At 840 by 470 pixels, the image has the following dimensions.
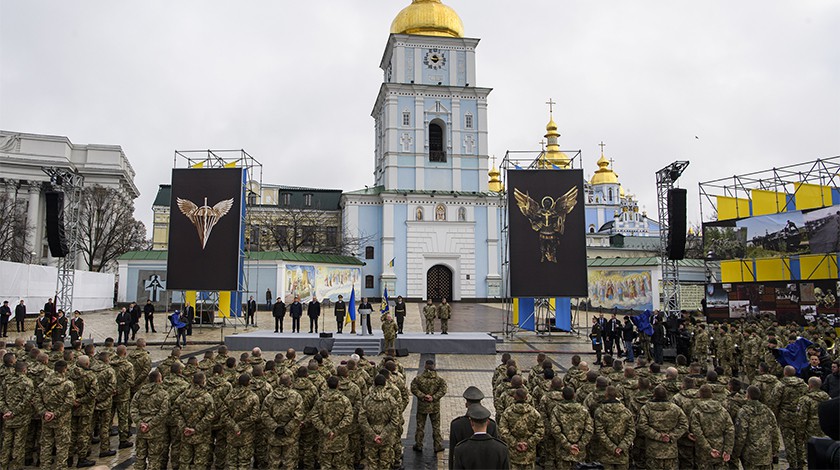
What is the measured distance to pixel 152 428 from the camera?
7188 mm

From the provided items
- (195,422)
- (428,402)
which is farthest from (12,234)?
(428,402)

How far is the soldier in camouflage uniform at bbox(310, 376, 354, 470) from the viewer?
23.6ft

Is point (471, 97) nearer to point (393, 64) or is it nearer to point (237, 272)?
point (393, 64)

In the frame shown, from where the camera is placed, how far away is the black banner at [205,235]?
22.1 metres

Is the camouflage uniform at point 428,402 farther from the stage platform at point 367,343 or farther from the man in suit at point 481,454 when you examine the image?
the stage platform at point 367,343

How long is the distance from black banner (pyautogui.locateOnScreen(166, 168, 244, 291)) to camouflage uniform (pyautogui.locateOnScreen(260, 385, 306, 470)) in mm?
15302

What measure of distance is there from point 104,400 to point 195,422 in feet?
7.61

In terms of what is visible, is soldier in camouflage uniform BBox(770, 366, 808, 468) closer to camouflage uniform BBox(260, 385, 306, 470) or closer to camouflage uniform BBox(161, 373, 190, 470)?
camouflage uniform BBox(260, 385, 306, 470)

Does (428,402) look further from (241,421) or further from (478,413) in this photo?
(478,413)

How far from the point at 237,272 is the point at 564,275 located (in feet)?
41.8

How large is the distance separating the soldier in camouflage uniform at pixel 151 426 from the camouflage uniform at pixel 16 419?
1.50 meters

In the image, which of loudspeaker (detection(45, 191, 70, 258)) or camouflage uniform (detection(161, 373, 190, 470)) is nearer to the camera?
camouflage uniform (detection(161, 373, 190, 470))

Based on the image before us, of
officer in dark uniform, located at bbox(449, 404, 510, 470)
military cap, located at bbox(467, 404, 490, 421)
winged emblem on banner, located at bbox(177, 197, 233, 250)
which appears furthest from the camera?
winged emblem on banner, located at bbox(177, 197, 233, 250)

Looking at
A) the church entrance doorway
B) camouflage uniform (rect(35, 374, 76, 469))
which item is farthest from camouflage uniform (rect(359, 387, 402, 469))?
the church entrance doorway
